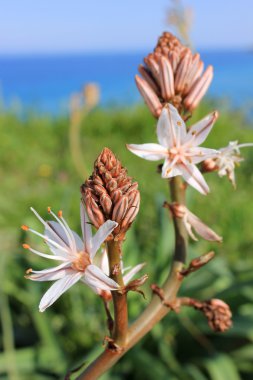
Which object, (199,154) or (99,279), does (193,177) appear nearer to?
(199,154)

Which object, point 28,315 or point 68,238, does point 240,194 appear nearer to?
point 28,315

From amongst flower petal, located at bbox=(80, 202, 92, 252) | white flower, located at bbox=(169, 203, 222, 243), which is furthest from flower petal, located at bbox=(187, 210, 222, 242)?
flower petal, located at bbox=(80, 202, 92, 252)

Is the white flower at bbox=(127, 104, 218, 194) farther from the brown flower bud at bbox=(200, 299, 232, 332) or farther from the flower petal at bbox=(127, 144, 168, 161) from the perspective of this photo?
the brown flower bud at bbox=(200, 299, 232, 332)

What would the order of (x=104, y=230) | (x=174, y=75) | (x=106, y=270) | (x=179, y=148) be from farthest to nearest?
(x=174, y=75) → (x=179, y=148) → (x=106, y=270) → (x=104, y=230)

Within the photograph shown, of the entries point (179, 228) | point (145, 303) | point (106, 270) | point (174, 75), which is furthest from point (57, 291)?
point (145, 303)

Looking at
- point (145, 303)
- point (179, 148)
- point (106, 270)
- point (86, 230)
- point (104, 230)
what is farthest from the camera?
point (145, 303)

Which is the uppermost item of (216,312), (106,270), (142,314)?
(106,270)
